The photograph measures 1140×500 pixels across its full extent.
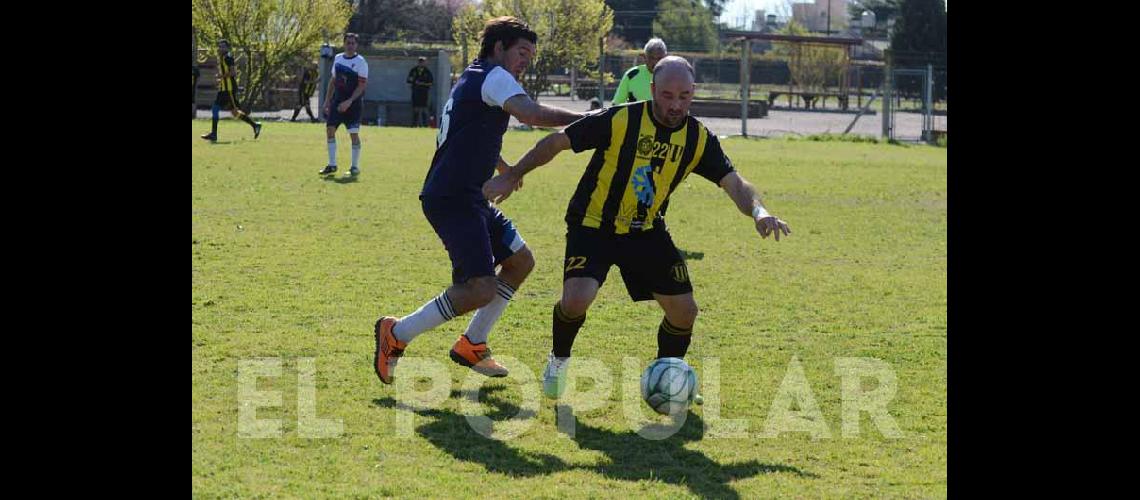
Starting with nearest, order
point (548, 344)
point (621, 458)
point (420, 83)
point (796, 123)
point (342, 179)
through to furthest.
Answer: point (621, 458) < point (548, 344) < point (342, 179) < point (420, 83) < point (796, 123)

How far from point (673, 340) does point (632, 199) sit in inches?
29.7

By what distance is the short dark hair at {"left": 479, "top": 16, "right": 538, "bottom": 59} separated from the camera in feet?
22.8

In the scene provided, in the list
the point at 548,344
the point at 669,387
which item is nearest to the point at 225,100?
the point at 548,344

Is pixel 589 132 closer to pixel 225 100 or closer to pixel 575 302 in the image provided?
pixel 575 302

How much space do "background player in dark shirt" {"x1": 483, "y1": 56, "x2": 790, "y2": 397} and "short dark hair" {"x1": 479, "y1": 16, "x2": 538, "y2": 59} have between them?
28.0 inches

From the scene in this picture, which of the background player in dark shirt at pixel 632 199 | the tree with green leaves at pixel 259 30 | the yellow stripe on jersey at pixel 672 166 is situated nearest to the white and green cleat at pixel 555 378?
the background player in dark shirt at pixel 632 199

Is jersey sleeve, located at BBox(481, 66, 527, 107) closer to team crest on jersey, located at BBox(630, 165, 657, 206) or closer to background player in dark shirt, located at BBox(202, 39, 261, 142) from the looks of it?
team crest on jersey, located at BBox(630, 165, 657, 206)

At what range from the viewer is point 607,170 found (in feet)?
21.8

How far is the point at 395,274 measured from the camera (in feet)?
35.3
